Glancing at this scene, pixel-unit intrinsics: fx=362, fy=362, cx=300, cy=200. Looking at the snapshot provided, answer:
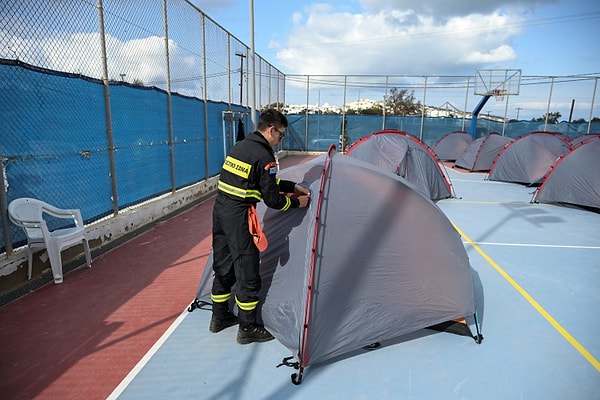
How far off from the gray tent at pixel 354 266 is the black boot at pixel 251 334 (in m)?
0.12

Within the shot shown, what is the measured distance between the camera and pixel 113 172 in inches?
239

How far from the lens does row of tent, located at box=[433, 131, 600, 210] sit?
28.5 feet

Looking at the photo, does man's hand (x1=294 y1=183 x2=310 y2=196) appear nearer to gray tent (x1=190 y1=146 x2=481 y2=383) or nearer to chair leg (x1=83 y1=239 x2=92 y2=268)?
gray tent (x1=190 y1=146 x2=481 y2=383)

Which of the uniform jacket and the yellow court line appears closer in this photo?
the uniform jacket

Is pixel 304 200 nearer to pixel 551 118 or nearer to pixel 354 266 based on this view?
pixel 354 266

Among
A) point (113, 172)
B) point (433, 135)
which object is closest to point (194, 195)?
point (113, 172)

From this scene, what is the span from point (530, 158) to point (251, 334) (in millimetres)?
12303

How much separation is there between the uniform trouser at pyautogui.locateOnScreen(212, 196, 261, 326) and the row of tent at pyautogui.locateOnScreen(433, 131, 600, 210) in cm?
901

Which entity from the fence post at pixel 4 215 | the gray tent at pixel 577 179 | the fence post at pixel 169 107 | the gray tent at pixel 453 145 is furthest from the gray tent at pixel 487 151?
the fence post at pixel 4 215

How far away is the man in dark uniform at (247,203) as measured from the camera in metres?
3.12

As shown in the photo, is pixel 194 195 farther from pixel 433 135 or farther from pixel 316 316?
pixel 433 135

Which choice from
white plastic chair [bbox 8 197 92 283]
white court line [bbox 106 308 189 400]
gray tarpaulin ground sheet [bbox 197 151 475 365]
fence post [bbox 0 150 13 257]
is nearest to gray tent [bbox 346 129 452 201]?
gray tarpaulin ground sheet [bbox 197 151 475 365]

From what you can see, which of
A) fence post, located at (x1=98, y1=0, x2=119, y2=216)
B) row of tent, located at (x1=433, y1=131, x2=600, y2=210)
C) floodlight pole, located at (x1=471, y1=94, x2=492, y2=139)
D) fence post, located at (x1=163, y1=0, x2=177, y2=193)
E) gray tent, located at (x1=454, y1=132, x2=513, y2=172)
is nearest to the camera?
fence post, located at (x1=98, y1=0, x2=119, y2=216)

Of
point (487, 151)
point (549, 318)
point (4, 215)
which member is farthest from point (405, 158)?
point (487, 151)
